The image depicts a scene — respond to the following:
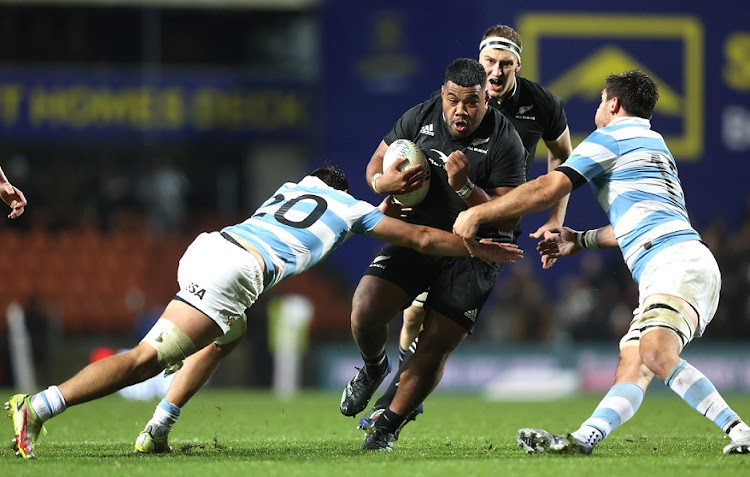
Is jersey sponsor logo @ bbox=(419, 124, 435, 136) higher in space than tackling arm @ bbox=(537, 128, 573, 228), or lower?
higher

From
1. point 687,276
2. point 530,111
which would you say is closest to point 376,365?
point 530,111

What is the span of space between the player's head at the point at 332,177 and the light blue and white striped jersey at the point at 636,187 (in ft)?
4.63

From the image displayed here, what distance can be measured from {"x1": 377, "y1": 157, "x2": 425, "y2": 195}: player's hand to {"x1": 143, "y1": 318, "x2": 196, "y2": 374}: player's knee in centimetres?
157

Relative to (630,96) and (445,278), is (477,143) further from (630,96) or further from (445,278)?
(630,96)

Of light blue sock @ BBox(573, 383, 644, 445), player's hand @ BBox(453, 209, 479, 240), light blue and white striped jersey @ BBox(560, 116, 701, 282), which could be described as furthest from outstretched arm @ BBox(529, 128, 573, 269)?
light blue sock @ BBox(573, 383, 644, 445)

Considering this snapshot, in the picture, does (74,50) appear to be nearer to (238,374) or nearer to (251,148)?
(251,148)

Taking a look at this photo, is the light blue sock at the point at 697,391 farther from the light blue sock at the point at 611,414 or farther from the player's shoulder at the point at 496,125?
the player's shoulder at the point at 496,125

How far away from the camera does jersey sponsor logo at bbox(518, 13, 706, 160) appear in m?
20.2

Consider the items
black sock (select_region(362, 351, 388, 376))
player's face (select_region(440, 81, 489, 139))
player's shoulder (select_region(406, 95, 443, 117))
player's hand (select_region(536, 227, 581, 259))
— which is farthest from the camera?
black sock (select_region(362, 351, 388, 376))

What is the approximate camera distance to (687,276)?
6.50 meters

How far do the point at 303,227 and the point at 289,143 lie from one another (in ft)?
53.6

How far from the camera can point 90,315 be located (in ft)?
64.6

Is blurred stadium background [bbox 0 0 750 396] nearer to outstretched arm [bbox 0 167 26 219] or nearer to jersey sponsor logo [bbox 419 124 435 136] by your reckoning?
outstretched arm [bbox 0 167 26 219]

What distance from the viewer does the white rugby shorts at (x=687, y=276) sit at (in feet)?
21.3
